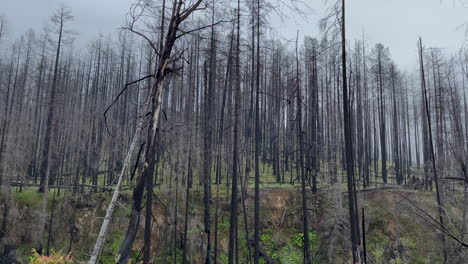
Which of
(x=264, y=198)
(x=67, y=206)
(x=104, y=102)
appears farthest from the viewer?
(x=104, y=102)

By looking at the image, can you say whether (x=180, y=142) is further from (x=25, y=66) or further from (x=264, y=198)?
(x=25, y=66)

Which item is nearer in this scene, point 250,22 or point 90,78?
point 250,22

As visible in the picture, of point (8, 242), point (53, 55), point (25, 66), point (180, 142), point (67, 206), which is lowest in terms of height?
point (8, 242)

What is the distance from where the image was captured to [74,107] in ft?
116

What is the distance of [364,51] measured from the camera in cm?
3238

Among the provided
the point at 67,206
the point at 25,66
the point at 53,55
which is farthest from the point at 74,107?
the point at 67,206

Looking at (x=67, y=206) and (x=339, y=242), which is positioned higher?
(x=67, y=206)

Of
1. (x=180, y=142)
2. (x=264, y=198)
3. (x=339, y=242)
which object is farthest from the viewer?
(x=264, y=198)

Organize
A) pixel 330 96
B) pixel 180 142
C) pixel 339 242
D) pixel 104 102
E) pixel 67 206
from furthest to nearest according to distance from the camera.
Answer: pixel 104 102 → pixel 330 96 → pixel 67 206 → pixel 339 242 → pixel 180 142

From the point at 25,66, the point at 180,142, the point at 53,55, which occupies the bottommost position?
the point at 180,142

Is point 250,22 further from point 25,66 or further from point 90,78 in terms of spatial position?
point 25,66

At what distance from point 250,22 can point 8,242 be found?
2035 centimetres

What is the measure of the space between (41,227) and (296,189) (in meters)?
17.9

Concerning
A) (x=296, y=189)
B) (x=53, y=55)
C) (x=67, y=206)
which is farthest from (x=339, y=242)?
(x=53, y=55)
